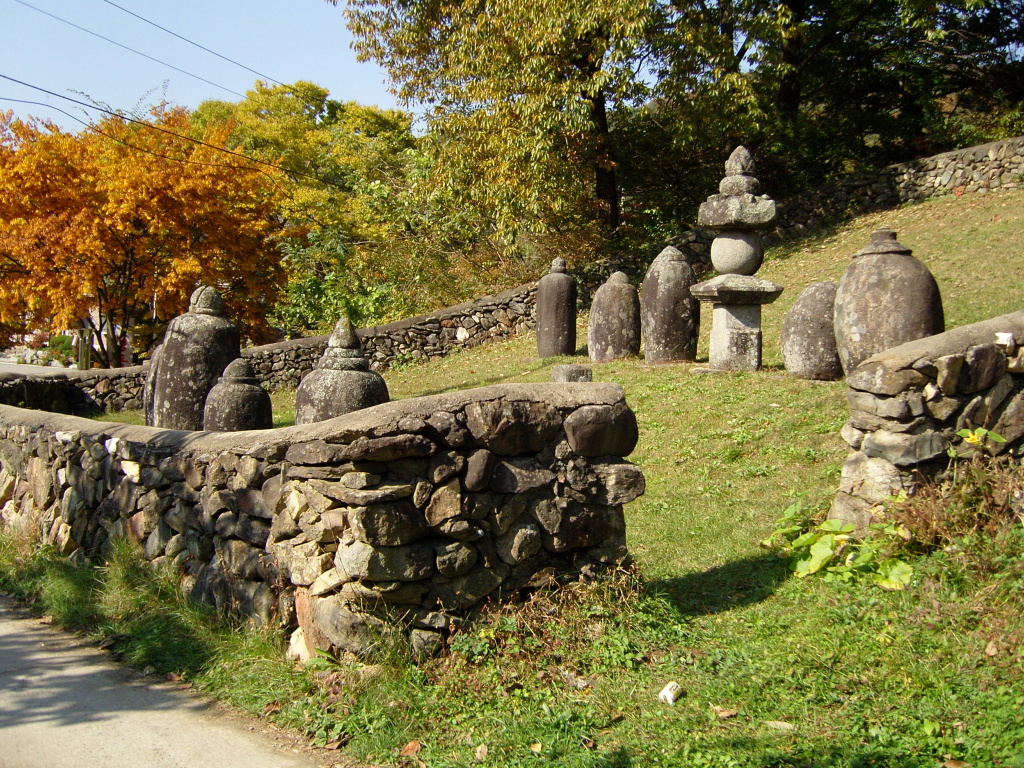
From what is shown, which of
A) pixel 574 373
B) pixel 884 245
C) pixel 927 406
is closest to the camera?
pixel 927 406

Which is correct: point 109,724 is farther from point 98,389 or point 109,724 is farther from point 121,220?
point 121,220

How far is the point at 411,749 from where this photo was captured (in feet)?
11.5

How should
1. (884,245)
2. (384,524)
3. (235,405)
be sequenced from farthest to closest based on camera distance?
(235,405), (884,245), (384,524)

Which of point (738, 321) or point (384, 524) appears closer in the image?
point (384, 524)

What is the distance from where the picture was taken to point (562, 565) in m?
4.40

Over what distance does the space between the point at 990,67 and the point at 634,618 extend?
913 inches

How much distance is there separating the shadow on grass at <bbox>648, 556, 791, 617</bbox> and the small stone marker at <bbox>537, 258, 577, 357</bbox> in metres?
9.62

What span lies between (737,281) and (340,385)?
4.93m

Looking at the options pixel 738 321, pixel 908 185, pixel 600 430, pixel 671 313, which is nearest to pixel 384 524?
pixel 600 430

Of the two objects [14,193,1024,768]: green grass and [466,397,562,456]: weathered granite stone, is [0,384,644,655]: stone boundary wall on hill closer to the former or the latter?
[466,397,562,456]: weathered granite stone

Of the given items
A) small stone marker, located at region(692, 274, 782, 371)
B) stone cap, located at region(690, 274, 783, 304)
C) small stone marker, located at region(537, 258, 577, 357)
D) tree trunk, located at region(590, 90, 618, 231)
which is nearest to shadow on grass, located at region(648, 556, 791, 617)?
small stone marker, located at region(692, 274, 782, 371)

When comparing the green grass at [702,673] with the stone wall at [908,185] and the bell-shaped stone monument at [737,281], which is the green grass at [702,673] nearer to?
the bell-shaped stone monument at [737,281]

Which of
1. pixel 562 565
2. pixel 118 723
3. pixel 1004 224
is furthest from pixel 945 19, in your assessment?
pixel 118 723

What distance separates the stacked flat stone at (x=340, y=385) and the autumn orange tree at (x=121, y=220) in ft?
33.2
